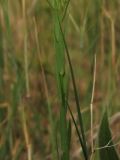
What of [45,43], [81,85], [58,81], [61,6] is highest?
[61,6]

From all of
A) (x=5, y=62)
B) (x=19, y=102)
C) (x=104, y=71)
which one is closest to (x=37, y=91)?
(x=5, y=62)

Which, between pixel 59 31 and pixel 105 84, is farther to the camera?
pixel 105 84

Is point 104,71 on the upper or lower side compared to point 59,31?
lower

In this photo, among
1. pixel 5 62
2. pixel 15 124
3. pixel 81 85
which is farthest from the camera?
pixel 81 85

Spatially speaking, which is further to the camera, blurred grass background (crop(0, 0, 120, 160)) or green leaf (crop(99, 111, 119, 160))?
blurred grass background (crop(0, 0, 120, 160))

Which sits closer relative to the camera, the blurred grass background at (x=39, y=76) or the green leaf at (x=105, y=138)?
the green leaf at (x=105, y=138)

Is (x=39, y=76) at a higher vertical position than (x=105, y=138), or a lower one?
lower

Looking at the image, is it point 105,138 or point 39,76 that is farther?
point 39,76

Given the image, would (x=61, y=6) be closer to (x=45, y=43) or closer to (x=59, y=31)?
(x=59, y=31)
